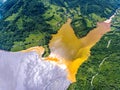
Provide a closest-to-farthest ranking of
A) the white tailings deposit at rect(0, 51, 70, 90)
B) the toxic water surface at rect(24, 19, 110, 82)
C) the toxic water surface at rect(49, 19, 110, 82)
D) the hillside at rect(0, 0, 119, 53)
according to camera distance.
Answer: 1. the white tailings deposit at rect(0, 51, 70, 90)
2. the toxic water surface at rect(24, 19, 110, 82)
3. the toxic water surface at rect(49, 19, 110, 82)
4. the hillside at rect(0, 0, 119, 53)

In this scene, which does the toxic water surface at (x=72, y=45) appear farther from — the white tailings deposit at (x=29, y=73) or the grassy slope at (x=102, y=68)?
the white tailings deposit at (x=29, y=73)

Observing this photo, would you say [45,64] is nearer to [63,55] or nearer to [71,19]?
[63,55]

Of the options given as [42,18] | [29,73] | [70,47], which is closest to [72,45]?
[70,47]

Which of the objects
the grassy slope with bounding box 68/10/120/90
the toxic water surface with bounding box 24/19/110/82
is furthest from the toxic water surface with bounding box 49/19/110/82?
the grassy slope with bounding box 68/10/120/90

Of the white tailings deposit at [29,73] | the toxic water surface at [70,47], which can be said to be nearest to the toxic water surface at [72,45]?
the toxic water surface at [70,47]

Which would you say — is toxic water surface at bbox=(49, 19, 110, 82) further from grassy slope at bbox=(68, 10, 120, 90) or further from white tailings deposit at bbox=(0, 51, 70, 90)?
white tailings deposit at bbox=(0, 51, 70, 90)

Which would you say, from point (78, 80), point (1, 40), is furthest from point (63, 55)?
point (1, 40)

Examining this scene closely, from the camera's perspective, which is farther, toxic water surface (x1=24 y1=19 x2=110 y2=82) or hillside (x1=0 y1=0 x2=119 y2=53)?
hillside (x1=0 y1=0 x2=119 y2=53)

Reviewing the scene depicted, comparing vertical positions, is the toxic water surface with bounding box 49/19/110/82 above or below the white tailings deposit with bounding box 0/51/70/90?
below
